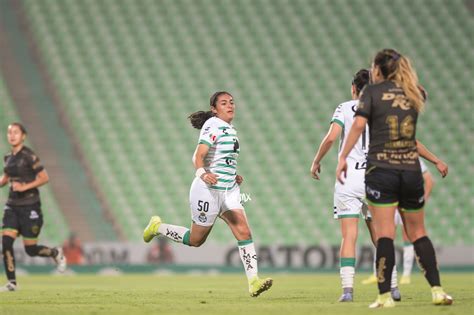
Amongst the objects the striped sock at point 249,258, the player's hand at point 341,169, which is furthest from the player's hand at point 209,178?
the player's hand at point 341,169

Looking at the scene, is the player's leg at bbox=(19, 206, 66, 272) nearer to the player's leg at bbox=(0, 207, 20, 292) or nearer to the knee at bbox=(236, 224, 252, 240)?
the player's leg at bbox=(0, 207, 20, 292)

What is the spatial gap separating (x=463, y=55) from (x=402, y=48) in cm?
173

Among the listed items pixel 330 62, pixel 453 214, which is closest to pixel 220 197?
pixel 453 214

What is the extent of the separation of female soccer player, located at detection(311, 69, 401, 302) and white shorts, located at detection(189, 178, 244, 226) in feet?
3.12

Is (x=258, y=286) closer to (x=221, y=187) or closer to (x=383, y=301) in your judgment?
(x=221, y=187)

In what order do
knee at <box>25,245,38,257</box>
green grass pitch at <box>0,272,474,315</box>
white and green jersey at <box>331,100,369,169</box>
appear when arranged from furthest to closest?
1. knee at <box>25,245,38,257</box>
2. white and green jersey at <box>331,100,369,169</box>
3. green grass pitch at <box>0,272,474,315</box>

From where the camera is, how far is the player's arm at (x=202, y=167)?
9.66 m

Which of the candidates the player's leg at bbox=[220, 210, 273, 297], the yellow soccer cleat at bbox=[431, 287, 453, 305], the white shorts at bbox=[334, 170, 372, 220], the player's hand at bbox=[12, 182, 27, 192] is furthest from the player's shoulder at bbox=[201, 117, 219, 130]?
the player's hand at bbox=[12, 182, 27, 192]

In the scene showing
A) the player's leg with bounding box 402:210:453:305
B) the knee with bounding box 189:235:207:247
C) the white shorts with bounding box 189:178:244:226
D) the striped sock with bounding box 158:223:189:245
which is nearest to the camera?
the player's leg with bounding box 402:210:453:305

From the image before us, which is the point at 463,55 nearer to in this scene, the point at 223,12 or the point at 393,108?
the point at 223,12

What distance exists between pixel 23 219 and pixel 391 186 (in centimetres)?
661

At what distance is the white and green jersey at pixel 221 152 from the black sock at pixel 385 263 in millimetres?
2518

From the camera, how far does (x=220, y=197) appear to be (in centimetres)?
1005

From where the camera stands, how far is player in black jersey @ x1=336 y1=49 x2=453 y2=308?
25.9ft
